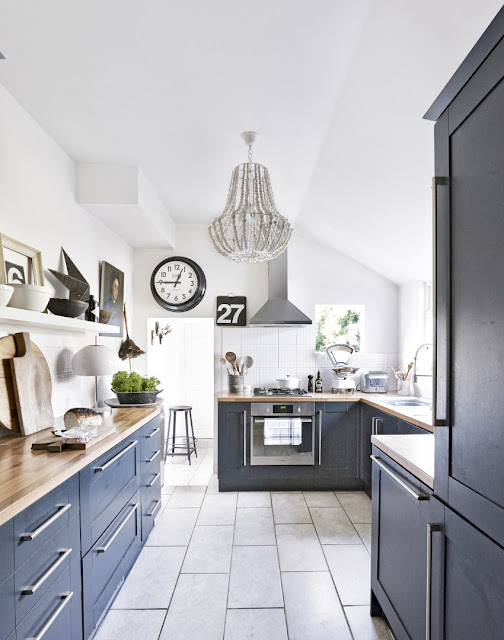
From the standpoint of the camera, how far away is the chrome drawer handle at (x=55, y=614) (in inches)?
53.0

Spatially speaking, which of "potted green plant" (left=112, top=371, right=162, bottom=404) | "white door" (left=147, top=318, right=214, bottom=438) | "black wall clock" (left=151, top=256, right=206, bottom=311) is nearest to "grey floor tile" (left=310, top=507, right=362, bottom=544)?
"potted green plant" (left=112, top=371, right=162, bottom=404)

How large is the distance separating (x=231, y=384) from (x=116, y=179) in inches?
84.4

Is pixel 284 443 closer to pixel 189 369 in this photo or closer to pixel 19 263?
pixel 189 369

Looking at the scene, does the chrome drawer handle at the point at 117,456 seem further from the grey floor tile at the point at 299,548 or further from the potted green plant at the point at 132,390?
the grey floor tile at the point at 299,548

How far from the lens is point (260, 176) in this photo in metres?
2.33

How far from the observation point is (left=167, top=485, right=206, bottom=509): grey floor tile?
3549mm

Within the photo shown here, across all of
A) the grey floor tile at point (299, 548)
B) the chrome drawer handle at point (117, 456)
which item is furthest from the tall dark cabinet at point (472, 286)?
the grey floor tile at point (299, 548)

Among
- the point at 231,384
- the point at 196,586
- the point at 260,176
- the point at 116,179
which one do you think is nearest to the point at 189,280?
the point at 231,384

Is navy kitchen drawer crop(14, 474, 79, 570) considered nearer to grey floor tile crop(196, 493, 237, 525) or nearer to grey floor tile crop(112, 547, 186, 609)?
grey floor tile crop(112, 547, 186, 609)

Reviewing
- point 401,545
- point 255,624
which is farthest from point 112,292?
point 401,545

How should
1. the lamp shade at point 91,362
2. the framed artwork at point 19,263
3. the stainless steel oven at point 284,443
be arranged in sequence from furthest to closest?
the stainless steel oven at point 284,443, the lamp shade at point 91,362, the framed artwork at point 19,263

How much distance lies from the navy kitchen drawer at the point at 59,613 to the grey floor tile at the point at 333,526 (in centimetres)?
171

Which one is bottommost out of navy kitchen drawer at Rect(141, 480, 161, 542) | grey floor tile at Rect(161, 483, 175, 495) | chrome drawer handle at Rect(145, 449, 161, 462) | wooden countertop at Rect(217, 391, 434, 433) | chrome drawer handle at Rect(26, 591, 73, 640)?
grey floor tile at Rect(161, 483, 175, 495)

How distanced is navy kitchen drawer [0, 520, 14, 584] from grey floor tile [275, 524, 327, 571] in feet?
5.72
